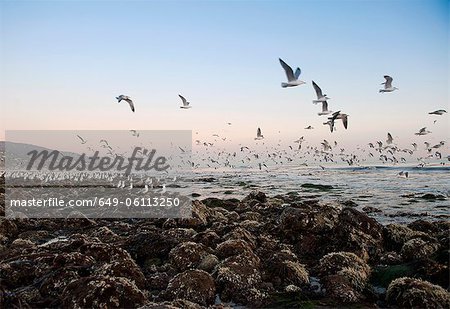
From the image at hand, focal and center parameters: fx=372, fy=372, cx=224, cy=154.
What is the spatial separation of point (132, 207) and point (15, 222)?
6.29 meters

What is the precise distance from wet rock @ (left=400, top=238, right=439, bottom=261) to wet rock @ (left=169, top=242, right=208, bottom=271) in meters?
5.21

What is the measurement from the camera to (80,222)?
49.3 ft

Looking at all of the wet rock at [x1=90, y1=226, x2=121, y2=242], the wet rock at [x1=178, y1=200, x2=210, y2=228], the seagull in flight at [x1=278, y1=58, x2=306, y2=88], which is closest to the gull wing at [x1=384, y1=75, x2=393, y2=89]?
the seagull in flight at [x1=278, y1=58, x2=306, y2=88]

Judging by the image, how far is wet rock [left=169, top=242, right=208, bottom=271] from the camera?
29.5 feet

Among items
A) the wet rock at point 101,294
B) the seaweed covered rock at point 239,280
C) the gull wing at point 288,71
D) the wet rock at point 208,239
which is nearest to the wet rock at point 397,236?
the seaweed covered rock at point 239,280

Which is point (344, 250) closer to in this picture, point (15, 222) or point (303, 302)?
point (303, 302)

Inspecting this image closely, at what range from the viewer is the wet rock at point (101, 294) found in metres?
6.38

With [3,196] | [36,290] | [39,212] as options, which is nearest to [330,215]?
[36,290]

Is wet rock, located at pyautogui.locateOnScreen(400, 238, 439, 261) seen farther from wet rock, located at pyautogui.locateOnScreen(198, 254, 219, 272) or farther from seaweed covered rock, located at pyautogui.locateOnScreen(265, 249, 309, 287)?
wet rock, located at pyautogui.locateOnScreen(198, 254, 219, 272)

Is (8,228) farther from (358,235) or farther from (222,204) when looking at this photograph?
(358,235)

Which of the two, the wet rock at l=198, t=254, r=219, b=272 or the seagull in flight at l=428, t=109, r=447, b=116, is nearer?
the wet rock at l=198, t=254, r=219, b=272

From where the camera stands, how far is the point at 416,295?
6.89m

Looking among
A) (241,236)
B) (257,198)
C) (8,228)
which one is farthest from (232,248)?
(257,198)

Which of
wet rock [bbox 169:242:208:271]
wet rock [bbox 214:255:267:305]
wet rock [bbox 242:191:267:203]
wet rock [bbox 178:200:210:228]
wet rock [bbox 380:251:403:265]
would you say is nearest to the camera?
wet rock [bbox 214:255:267:305]
